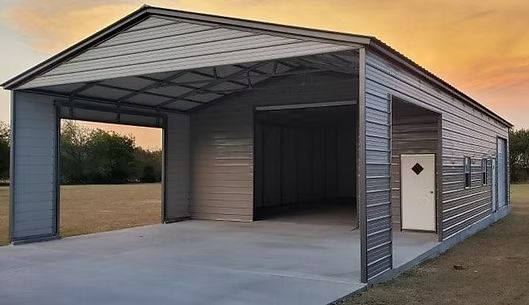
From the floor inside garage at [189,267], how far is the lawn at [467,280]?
410mm

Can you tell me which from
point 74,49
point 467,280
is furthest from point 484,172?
point 74,49

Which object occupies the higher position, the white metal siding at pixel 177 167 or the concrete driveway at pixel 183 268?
the white metal siding at pixel 177 167

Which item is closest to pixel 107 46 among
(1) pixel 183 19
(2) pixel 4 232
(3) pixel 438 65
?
(1) pixel 183 19

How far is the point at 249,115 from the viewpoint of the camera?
520 inches

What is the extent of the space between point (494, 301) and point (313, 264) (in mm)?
2436

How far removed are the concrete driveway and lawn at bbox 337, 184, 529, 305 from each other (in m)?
0.49

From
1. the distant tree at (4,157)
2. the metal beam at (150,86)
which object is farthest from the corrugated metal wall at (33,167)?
the distant tree at (4,157)

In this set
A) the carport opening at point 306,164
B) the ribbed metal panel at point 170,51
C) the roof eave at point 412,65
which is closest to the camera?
the roof eave at point 412,65

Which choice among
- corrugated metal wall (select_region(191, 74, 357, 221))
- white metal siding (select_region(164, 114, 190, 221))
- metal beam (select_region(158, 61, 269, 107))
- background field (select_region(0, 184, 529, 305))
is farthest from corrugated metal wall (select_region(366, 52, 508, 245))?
white metal siding (select_region(164, 114, 190, 221))

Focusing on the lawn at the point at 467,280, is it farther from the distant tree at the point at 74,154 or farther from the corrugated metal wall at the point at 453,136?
the distant tree at the point at 74,154

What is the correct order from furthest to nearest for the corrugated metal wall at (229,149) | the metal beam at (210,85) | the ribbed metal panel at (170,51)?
1. the corrugated metal wall at (229,149)
2. the metal beam at (210,85)
3. the ribbed metal panel at (170,51)

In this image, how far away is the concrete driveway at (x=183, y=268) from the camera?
559cm

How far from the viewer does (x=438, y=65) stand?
666 inches

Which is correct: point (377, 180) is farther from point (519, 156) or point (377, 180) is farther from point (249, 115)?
point (519, 156)
